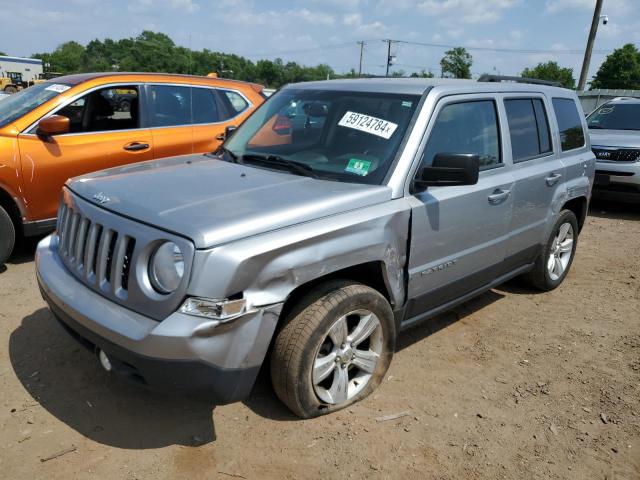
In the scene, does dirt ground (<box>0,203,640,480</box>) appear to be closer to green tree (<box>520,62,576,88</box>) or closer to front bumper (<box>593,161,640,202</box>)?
front bumper (<box>593,161,640,202</box>)

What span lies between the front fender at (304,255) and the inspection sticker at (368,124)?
0.49 meters

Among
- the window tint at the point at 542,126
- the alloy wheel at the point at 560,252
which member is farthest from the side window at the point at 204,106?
the alloy wheel at the point at 560,252

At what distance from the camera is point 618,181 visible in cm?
846

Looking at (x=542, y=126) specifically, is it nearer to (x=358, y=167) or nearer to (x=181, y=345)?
(x=358, y=167)

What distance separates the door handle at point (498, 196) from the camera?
3.68 m

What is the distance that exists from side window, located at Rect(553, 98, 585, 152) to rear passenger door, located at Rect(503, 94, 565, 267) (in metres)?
0.24

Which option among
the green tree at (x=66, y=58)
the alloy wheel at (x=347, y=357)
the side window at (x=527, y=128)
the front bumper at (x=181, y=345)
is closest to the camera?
the front bumper at (x=181, y=345)

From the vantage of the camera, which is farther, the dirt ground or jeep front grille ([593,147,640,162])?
jeep front grille ([593,147,640,162])

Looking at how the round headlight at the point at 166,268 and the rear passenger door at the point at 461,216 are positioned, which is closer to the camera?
the round headlight at the point at 166,268

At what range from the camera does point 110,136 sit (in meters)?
5.45

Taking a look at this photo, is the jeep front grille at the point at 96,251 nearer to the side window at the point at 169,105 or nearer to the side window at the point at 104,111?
the side window at the point at 104,111

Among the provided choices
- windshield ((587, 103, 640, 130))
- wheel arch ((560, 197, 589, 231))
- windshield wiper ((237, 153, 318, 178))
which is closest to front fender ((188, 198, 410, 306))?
windshield wiper ((237, 153, 318, 178))

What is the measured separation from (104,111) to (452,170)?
408 cm

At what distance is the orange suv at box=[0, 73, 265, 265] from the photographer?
16.0ft
